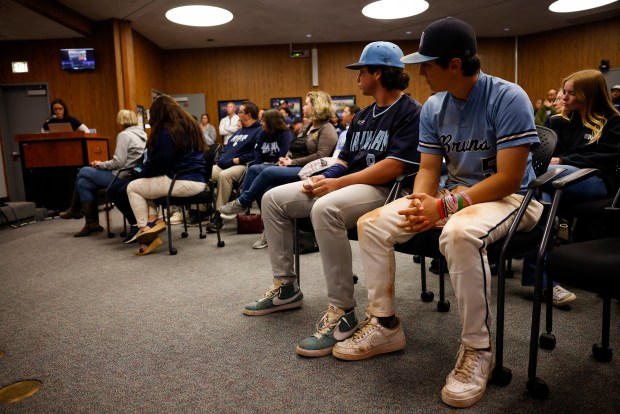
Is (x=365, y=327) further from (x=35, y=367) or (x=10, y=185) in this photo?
(x=10, y=185)

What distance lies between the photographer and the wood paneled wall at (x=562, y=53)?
930cm

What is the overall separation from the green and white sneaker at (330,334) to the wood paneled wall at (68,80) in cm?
779

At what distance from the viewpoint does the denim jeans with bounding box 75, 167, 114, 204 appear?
448 cm

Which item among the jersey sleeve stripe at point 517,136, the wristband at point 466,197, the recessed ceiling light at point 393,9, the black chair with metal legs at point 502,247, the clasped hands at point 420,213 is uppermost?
the recessed ceiling light at point 393,9

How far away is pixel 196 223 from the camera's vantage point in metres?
4.98

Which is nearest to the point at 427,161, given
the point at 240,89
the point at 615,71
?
the point at 240,89

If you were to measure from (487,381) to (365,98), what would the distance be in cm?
996

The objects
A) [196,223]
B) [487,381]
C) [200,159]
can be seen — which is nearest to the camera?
[487,381]

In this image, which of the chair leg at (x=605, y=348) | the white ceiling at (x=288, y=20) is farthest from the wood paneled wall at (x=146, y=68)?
the chair leg at (x=605, y=348)

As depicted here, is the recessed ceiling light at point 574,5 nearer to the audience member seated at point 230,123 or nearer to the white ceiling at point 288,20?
the white ceiling at point 288,20

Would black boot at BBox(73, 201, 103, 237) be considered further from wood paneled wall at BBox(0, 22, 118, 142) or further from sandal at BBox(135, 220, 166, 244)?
wood paneled wall at BBox(0, 22, 118, 142)

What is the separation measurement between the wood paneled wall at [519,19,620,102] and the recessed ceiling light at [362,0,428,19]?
3.99m

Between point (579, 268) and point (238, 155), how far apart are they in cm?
394

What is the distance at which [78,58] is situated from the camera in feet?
26.7
